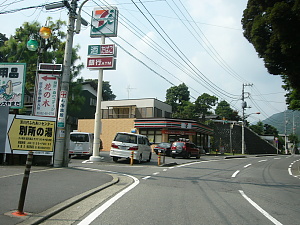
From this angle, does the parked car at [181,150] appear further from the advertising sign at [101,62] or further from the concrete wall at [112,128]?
the concrete wall at [112,128]

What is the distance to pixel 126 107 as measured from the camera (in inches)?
1650

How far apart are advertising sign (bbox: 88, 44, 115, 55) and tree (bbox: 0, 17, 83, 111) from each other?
14.1 ft

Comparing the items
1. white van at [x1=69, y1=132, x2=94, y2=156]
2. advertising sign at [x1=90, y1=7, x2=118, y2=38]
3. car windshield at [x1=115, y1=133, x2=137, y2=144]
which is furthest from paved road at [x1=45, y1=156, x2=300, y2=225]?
advertising sign at [x1=90, y1=7, x2=118, y2=38]

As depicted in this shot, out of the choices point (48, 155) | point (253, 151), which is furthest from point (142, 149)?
point (253, 151)

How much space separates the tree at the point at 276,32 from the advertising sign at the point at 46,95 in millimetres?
9396

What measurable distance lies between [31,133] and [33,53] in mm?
12201

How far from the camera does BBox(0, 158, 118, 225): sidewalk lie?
5.07 meters

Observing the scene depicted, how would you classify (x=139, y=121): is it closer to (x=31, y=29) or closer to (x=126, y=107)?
(x=126, y=107)

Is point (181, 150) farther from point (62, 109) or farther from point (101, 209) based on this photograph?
point (101, 209)

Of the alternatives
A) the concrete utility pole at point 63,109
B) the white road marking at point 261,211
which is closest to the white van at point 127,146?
the concrete utility pole at point 63,109

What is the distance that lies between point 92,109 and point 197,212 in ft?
137

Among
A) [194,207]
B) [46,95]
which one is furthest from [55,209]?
[46,95]

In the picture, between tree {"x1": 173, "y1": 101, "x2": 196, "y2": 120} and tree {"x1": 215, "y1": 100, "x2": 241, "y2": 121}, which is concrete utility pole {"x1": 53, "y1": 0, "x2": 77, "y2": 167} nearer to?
tree {"x1": 173, "y1": 101, "x2": 196, "y2": 120}

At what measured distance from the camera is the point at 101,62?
18.4m
